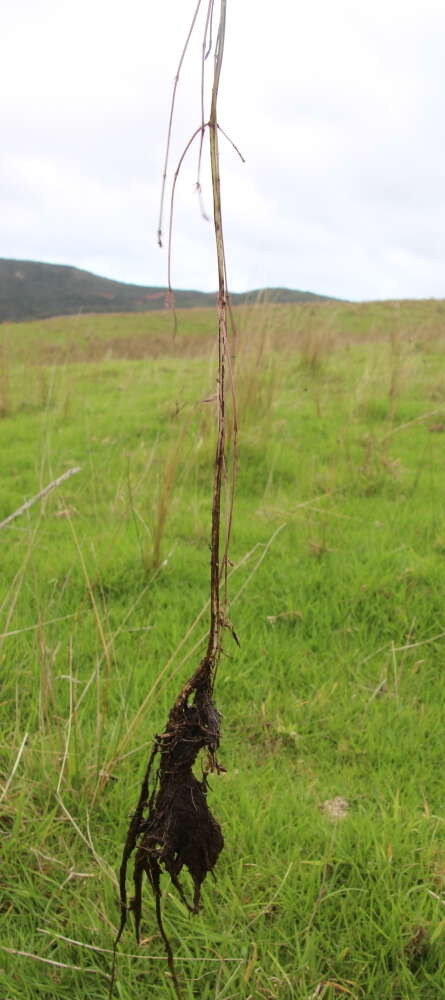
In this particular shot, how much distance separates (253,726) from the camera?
2162 millimetres

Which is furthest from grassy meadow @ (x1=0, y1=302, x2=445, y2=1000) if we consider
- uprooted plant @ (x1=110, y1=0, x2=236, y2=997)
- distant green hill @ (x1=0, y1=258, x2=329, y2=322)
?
distant green hill @ (x1=0, y1=258, x2=329, y2=322)

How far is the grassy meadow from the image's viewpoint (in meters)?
1.45

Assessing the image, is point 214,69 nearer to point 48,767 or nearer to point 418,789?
point 48,767

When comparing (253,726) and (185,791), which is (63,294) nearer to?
(253,726)

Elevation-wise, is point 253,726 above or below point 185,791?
below

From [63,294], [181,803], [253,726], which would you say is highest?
[63,294]

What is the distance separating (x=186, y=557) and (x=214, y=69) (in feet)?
8.65

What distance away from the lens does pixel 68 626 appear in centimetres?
265

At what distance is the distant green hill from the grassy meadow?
42094 mm

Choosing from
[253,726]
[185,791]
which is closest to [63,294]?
[253,726]

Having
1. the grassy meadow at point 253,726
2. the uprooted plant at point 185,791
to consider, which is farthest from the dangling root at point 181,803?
the grassy meadow at point 253,726

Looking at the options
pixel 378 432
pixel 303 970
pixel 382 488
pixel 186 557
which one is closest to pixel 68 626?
pixel 186 557

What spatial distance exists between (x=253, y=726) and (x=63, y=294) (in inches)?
2171

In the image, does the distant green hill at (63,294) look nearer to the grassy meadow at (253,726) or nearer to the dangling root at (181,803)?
the grassy meadow at (253,726)
